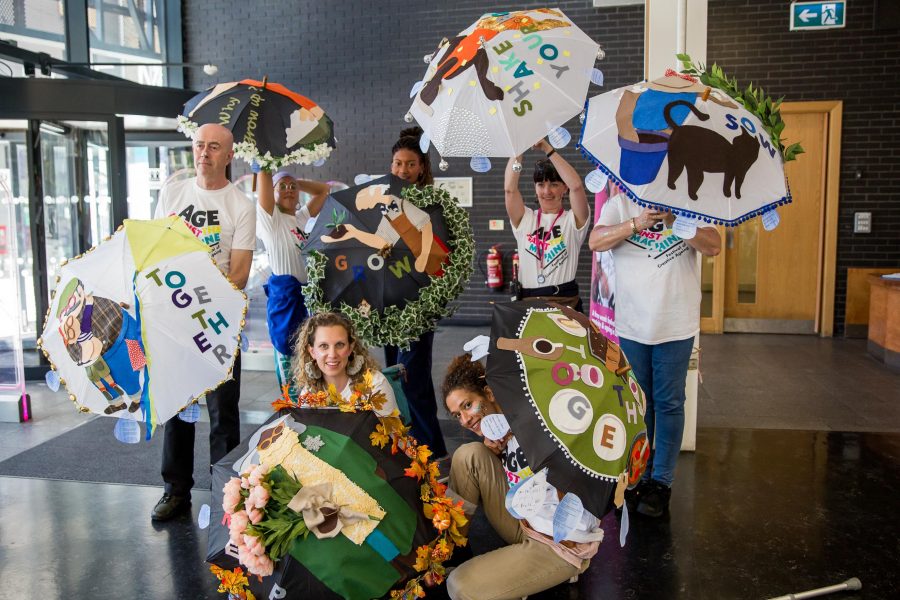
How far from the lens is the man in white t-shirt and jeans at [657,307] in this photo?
2.89 meters

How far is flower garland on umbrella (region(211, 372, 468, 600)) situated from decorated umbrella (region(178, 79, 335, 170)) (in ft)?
4.47

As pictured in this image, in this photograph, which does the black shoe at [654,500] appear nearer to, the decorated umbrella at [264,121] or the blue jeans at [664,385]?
the blue jeans at [664,385]

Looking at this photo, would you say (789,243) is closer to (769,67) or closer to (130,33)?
(769,67)

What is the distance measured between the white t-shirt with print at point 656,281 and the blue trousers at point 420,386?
0.93 m

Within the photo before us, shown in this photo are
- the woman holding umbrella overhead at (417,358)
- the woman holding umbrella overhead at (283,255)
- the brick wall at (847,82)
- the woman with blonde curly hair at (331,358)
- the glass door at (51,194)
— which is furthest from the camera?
the brick wall at (847,82)

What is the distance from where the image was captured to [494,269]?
7.95m

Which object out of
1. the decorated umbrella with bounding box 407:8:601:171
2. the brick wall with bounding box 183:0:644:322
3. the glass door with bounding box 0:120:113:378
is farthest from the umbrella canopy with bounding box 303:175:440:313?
the brick wall with bounding box 183:0:644:322

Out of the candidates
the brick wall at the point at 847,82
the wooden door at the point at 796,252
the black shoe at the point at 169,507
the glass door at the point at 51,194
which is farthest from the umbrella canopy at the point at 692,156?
the brick wall at the point at 847,82

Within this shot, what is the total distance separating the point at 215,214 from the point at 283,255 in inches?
23.3

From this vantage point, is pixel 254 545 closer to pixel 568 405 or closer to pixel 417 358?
pixel 568 405

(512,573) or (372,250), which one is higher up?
(372,250)

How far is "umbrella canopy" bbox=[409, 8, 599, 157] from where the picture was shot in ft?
8.23

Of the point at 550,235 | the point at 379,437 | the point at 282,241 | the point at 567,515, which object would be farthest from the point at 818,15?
the point at 379,437

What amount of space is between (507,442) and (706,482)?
160 centimetres
